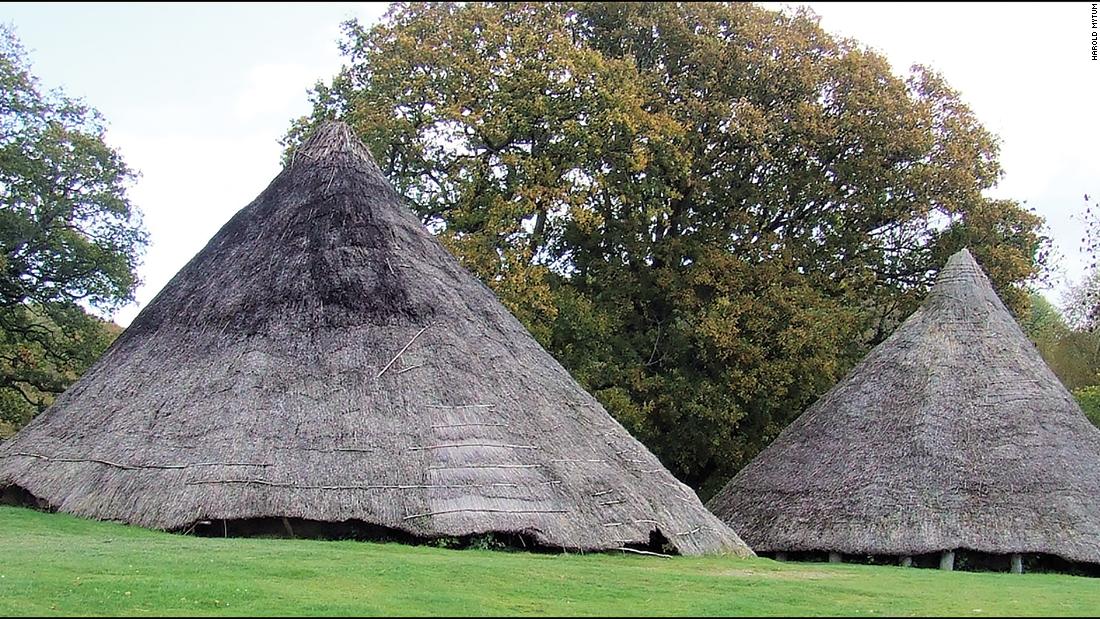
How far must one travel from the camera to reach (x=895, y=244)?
31.6 m

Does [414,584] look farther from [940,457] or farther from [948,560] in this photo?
[940,457]

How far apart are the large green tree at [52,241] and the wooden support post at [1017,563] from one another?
69.4ft

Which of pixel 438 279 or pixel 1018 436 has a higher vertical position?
pixel 438 279

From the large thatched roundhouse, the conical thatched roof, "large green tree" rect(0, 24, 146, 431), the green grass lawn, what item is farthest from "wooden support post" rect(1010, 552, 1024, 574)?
"large green tree" rect(0, 24, 146, 431)

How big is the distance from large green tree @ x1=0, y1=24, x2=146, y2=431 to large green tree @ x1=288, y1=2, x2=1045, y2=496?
544 cm

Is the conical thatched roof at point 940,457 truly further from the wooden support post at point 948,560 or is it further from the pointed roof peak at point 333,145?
the pointed roof peak at point 333,145

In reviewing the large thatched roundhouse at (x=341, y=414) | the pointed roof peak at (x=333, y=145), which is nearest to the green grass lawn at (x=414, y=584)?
the large thatched roundhouse at (x=341, y=414)

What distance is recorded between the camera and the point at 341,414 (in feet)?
57.5

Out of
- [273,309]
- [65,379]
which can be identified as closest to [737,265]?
[273,309]

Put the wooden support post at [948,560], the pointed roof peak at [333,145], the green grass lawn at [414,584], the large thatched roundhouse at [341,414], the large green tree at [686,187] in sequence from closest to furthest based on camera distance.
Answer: the green grass lawn at [414,584], the large thatched roundhouse at [341,414], the wooden support post at [948,560], the pointed roof peak at [333,145], the large green tree at [686,187]

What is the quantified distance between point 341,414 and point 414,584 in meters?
6.01

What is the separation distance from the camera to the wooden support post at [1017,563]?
20047 mm

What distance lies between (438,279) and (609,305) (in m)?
10.3

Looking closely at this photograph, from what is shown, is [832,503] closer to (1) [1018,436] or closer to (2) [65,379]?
(1) [1018,436]
